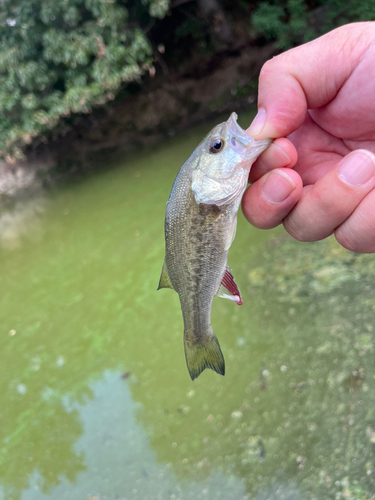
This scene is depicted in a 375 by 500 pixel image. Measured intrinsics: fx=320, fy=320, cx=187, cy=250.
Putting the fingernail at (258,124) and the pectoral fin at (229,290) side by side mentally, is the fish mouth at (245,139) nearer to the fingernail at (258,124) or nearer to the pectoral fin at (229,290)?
A: the fingernail at (258,124)

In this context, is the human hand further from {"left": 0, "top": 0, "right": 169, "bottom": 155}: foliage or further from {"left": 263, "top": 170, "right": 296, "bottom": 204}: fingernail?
{"left": 0, "top": 0, "right": 169, "bottom": 155}: foliage

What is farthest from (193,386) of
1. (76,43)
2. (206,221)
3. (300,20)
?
(300,20)

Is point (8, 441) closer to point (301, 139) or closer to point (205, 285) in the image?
point (205, 285)

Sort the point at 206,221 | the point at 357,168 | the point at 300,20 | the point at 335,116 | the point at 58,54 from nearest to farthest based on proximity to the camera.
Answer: the point at 357,168, the point at 206,221, the point at 335,116, the point at 58,54, the point at 300,20

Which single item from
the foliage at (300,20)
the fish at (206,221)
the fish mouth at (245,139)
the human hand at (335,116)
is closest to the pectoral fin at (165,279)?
the fish at (206,221)

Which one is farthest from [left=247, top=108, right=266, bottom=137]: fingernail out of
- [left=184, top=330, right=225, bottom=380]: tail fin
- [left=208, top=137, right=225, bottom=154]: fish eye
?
[left=184, top=330, right=225, bottom=380]: tail fin

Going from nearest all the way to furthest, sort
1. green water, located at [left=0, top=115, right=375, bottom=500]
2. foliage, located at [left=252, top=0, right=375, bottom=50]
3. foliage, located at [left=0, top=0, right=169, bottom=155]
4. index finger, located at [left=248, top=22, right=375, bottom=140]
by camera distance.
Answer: index finger, located at [left=248, top=22, right=375, bottom=140] < green water, located at [left=0, top=115, right=375, bottom=500] < foliage, located at [left=0, top=0, right=169, bottom=155] < foliage, located at [left=252, top=0, right=375, bottom=50]

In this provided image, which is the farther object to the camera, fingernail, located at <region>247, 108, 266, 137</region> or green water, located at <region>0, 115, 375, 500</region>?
green water, located at <region>0, 115, 375, 500</region>

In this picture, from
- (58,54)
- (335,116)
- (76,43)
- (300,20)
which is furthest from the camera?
(300,20)

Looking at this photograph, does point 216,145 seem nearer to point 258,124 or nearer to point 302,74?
point 258,124
